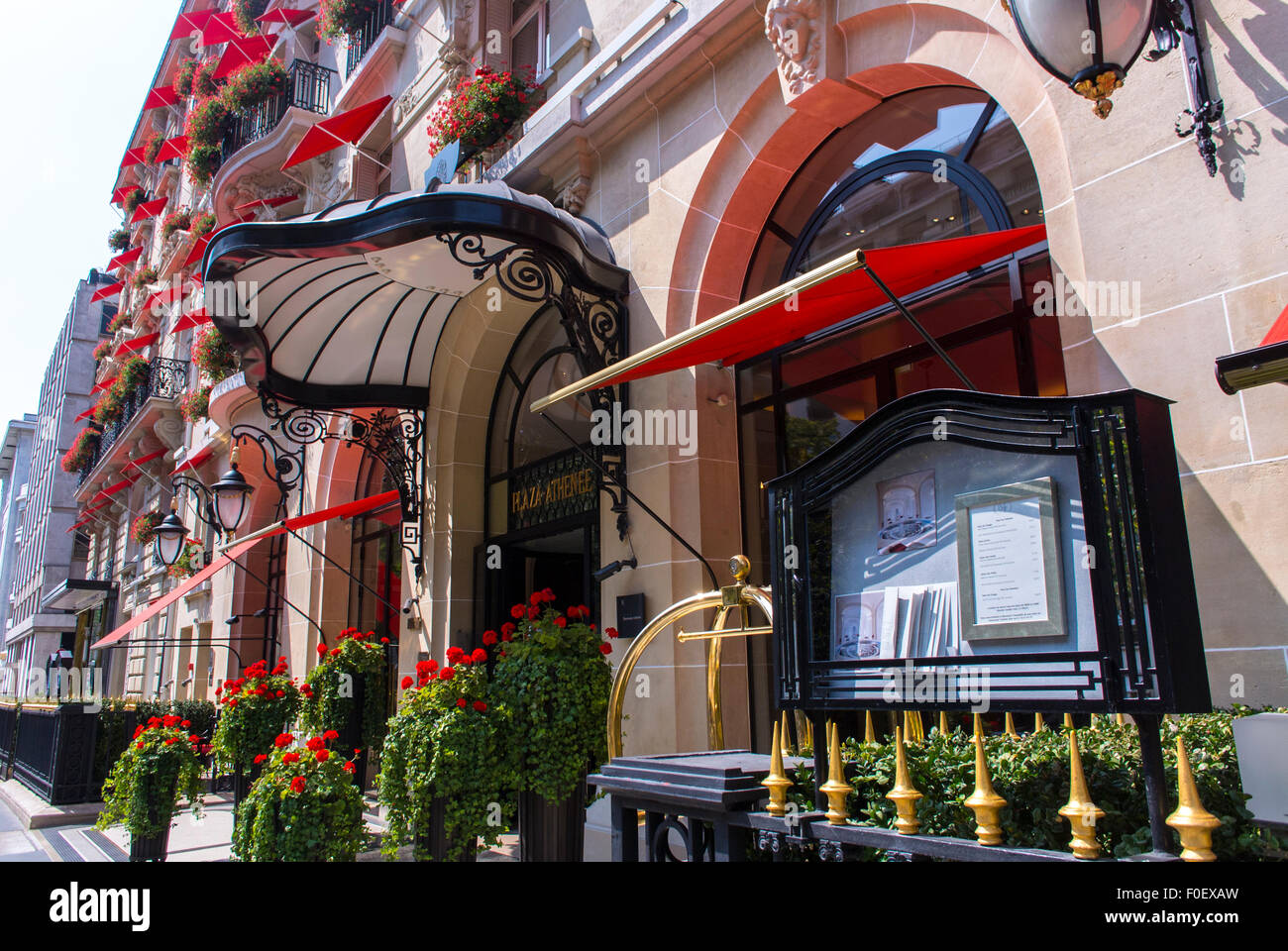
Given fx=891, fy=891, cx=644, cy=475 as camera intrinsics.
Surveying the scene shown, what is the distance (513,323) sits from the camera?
10391 millimetres

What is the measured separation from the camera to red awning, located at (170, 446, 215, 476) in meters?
20.7

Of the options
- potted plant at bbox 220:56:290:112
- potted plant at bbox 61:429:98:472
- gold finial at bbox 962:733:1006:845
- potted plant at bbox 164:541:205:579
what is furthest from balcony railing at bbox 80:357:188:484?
gold finial at bbox 962:733:1006:845

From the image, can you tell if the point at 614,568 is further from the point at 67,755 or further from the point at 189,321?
the point at 189,321

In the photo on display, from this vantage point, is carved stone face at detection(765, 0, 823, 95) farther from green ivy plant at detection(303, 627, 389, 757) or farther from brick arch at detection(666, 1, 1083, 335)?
green ivy plant at detection(303, 627, 389, 757)

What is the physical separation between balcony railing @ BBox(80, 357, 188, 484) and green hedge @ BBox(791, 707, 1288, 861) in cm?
2541

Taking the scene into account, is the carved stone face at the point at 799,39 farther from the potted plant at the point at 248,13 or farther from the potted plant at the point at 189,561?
the potted plant at the point at 248,13

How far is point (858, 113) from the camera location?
6.92 m

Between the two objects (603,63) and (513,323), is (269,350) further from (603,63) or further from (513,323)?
(603,63)

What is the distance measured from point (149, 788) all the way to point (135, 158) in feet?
111

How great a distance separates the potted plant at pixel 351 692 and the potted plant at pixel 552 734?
13.5 ft

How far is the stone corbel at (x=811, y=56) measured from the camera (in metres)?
6.55

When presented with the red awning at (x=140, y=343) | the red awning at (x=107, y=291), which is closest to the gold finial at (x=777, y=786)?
the red awning at (x=140, y=343)

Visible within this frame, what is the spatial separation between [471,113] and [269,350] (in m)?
3.63

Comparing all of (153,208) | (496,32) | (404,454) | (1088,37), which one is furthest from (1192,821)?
(153,208)
